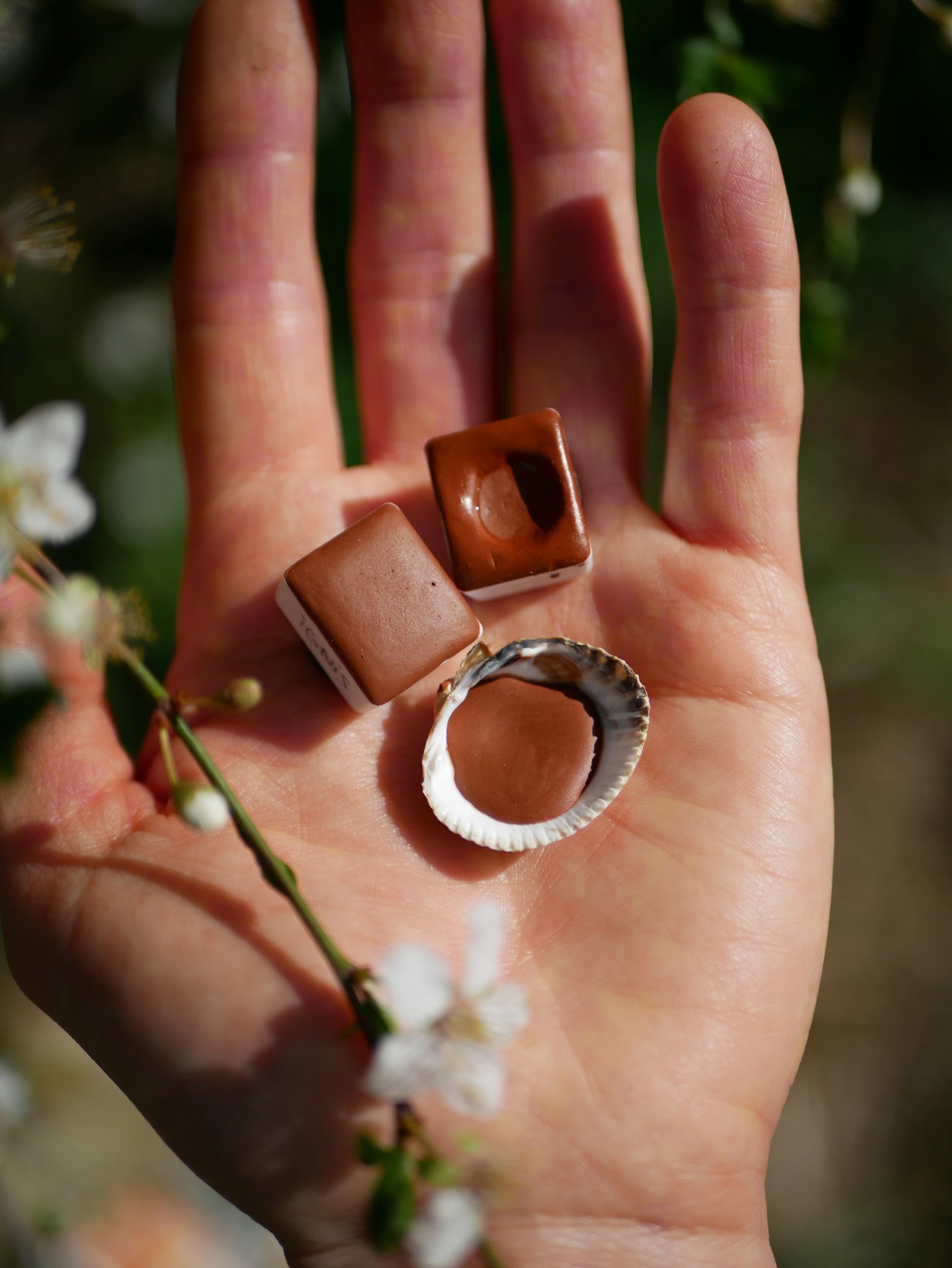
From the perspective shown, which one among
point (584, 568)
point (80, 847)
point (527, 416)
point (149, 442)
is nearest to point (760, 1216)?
point (584, 568)

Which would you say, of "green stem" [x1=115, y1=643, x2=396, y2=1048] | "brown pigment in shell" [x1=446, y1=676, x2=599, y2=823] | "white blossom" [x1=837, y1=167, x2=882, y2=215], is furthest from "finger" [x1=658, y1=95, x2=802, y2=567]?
"green stem" [x1=115, y1=643, x2=396, y2=1048]

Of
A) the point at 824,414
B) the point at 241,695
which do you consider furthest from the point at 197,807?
the point at 824,414

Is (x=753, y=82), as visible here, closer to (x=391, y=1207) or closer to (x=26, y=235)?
(x=26, y=235)

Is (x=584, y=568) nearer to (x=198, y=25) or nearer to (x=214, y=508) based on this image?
(x=214, y=508)

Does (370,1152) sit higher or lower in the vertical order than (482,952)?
lower

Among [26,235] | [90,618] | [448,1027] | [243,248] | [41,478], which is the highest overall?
[26,235]

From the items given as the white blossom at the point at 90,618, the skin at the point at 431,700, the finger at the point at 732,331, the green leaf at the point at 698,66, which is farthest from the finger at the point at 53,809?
the green leaf at the point at 698,66
